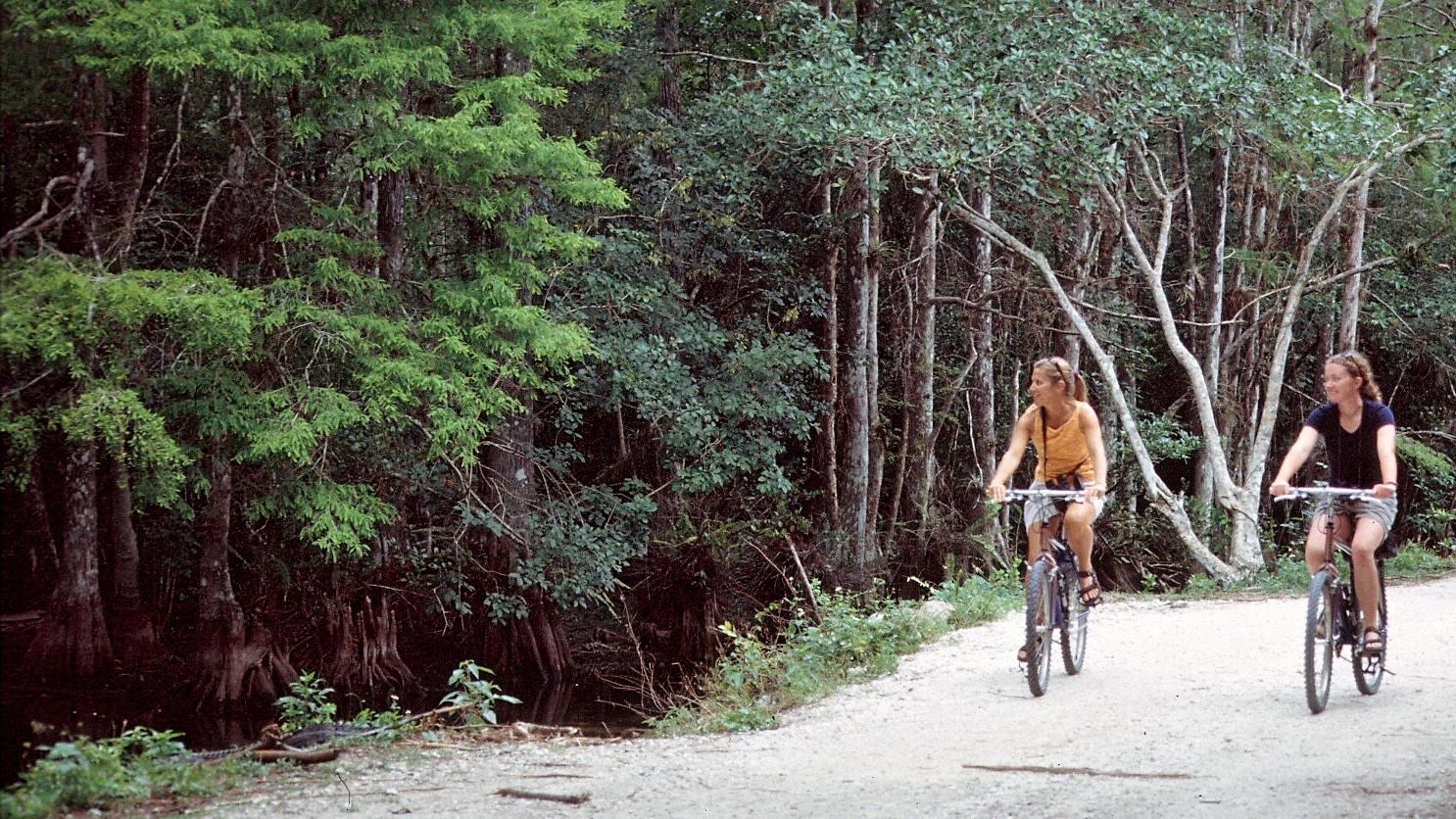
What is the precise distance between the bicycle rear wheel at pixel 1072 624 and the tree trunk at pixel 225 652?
337 inches

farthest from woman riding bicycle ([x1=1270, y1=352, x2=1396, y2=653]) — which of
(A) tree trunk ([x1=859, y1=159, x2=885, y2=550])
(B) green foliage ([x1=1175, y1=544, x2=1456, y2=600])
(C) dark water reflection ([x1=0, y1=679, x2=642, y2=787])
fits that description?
(A) tree trunk ([x1=859, y1=159, x2=885, y2=550])

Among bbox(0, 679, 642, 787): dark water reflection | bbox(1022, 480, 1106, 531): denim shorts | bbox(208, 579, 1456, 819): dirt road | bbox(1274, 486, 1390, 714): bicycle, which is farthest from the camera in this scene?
bbox(1022, 480, 1106, 531): denim shorts

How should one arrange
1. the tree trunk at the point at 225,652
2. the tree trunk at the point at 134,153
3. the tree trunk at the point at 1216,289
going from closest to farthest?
1. the tree trunk at the point at 134,153
2. the tree trunk at the point at 225,652
3. the tree trunk at the point at 1216,289

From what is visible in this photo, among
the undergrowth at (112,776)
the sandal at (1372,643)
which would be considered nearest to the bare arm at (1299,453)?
the sandal at (1372,643)

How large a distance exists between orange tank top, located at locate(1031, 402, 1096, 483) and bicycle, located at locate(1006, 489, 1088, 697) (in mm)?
191

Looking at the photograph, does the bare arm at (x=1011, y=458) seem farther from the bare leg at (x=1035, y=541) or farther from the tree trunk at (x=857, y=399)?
the tree trunk at (x=857, y=399)

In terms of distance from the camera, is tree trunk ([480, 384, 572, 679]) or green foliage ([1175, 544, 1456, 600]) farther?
tree trunk ([480, 384, 572, 679])

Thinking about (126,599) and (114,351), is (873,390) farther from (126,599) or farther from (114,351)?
(114,351)

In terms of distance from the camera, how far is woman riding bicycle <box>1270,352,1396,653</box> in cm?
737

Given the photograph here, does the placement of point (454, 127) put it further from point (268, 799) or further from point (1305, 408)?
point (1305, 408)

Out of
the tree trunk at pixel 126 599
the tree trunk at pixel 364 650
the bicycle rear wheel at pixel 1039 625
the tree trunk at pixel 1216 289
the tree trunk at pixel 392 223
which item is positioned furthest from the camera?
the tree trunk at pixel 1216 289

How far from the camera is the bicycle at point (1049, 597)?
7.96 meters

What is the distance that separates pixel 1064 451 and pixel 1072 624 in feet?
4.04

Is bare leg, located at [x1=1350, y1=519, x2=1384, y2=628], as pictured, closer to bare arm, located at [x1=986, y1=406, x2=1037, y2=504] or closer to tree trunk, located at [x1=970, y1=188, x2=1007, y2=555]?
bare arm, located at [x1=986, y1=406, x2=1037, y2=504]
